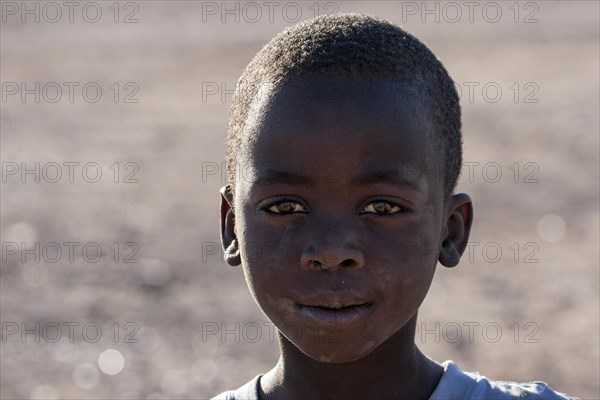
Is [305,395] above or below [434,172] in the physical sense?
below

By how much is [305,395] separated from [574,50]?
14.5 meters

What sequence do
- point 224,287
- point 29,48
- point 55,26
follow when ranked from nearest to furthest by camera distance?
point 224,287 < point 29,48 < point 55,26

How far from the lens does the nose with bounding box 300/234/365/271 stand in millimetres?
2566

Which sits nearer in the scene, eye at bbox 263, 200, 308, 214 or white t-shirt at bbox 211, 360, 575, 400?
eye at bbox 263, 200, 308, 214

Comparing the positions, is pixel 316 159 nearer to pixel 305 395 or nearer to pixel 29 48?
pixel 305 395

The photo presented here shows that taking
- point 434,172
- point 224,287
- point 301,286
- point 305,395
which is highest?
point 434,172

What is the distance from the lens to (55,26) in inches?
814

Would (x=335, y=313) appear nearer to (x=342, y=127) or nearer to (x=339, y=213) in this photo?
(x=339, y=213)

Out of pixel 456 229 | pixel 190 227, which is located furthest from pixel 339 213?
pixel 190 227

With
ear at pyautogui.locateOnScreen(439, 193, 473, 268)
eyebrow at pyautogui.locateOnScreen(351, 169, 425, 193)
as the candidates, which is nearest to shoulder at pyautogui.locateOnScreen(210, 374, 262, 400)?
ear at pyautogui.locateOnScreen(439, 193, 473, 268)

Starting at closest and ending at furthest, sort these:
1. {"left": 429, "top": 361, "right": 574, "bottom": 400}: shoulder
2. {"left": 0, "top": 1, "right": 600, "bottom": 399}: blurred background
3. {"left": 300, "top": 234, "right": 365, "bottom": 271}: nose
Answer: {"left": 300, "top": 234, "right": 365, "bottom": 271}: nose → {"left": 429, "top": 361, "right": 574, "bottom": 400}: shoulder → {"left": 0, "top": 1, "right": 600, "bottom": 399}: blurred background

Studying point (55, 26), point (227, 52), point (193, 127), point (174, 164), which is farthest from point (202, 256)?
point (55, 26)

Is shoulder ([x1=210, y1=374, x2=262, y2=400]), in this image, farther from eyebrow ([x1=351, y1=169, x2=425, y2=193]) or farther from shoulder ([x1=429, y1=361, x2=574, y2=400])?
eyebrow ([x1=351, y1=169, x2=425, y2=193])

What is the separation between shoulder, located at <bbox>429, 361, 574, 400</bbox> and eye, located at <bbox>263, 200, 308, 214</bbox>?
584mm
